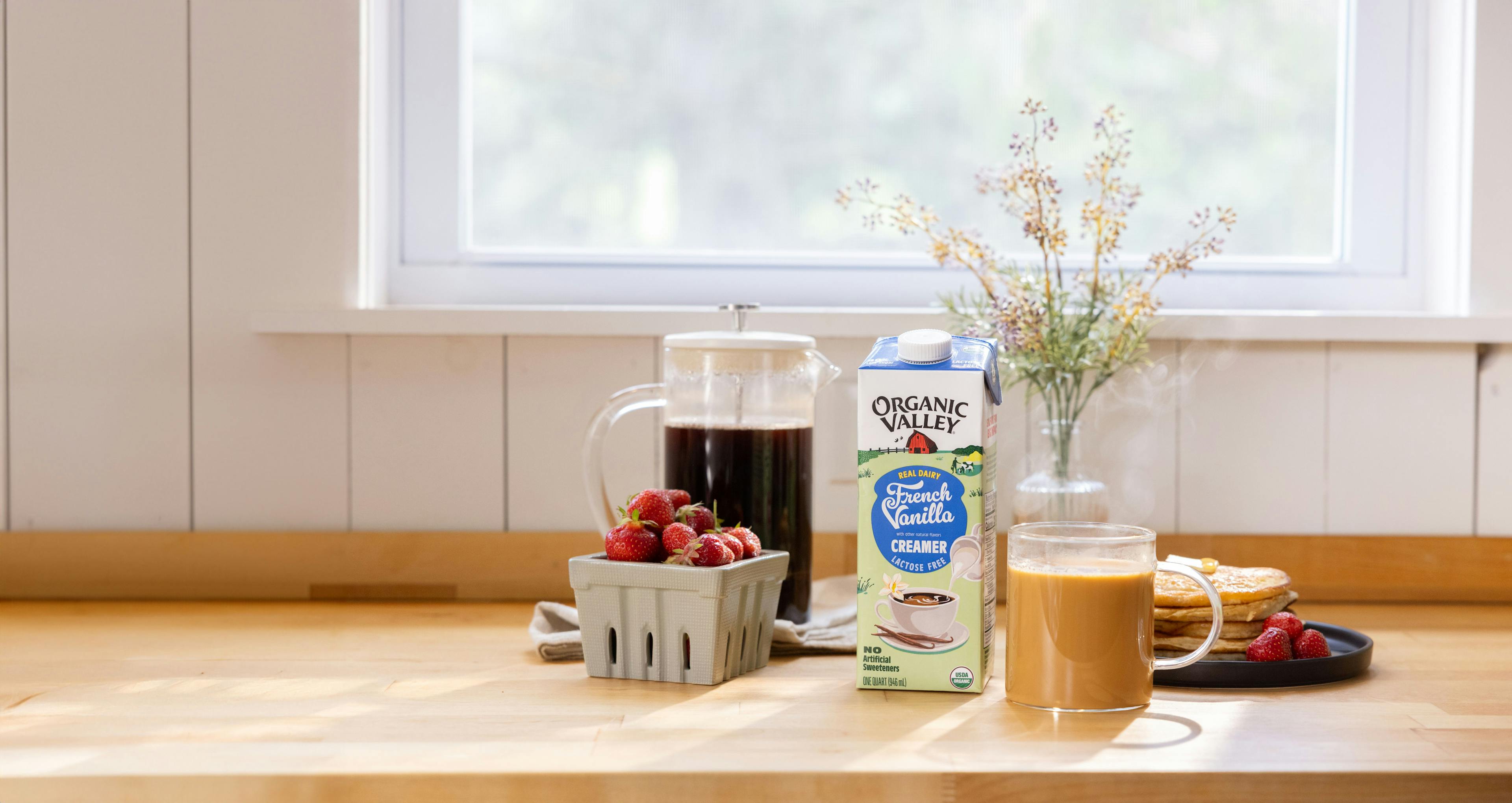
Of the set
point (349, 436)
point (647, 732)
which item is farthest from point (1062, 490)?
point (349, 436)

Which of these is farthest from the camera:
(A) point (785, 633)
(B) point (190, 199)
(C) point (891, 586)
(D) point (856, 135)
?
(D) point (856, 135)

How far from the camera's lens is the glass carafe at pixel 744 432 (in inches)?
36.5

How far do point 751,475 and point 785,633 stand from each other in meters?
0.13

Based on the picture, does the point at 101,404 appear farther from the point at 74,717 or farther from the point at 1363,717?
the point at 1363,717

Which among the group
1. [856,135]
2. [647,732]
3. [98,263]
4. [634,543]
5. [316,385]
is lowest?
[647,732]

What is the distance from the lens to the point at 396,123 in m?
1.25

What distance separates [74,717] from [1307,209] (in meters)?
1.30

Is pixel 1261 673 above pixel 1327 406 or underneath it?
underneath

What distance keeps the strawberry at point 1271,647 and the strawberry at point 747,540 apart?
38 centimetres

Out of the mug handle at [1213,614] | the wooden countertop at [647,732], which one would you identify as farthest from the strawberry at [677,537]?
the mug handle at [1213,614]

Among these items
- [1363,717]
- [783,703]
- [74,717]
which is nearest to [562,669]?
[783,703]

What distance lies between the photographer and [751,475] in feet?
3.04

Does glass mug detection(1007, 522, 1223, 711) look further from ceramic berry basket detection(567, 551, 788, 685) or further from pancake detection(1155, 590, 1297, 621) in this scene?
ceramic berry basket detection(567, 551, 788, 685)

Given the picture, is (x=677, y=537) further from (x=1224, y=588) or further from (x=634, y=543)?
(x=1224, y=588)
